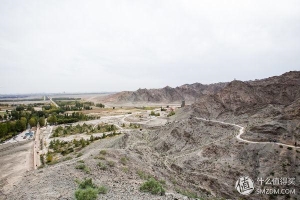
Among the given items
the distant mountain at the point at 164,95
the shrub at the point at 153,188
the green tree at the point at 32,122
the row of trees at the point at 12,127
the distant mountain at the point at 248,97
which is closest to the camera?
the shrub at the point at 153,188

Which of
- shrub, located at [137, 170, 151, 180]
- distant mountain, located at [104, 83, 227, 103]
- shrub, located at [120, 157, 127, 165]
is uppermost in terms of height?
distant mountain, located at [104, 83, 227, 103]

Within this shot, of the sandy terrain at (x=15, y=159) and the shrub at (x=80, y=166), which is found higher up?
the shrub at (x=80, y=166)

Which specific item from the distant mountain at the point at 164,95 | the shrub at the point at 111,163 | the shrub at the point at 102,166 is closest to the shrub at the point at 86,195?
the shrub at the point at 102,166

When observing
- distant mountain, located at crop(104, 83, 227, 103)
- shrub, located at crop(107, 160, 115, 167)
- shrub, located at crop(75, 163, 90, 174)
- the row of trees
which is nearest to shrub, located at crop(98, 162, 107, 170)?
shrub, located at crop(107, 160, 115, 167)

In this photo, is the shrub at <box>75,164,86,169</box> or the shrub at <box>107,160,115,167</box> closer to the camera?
the shrub at <box>75,164,86,169</box>

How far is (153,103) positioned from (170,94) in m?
21.4

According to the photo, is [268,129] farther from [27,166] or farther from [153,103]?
[153,103]

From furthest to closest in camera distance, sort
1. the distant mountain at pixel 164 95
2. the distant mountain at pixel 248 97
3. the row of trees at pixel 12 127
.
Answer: the distant mountain at pixel 164 95 → the row of trees at pixel 12 127 → the distant mountain at pixel 248 97

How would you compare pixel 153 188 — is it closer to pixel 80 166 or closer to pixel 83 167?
pixel 83 167

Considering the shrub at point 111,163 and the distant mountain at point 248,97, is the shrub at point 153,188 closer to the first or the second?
the shrub at point 111,163

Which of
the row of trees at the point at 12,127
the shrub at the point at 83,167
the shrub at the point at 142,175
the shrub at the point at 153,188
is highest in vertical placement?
the shrub at the point at 153,188

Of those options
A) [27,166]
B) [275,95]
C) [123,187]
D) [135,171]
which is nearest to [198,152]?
[135,171]

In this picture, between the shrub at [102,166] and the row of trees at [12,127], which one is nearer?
the shrub at [102,166]

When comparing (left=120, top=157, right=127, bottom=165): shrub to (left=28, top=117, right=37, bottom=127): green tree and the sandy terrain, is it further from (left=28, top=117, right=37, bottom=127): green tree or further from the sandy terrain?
(left=28, top=117, right=37, bottom=127): green tree
